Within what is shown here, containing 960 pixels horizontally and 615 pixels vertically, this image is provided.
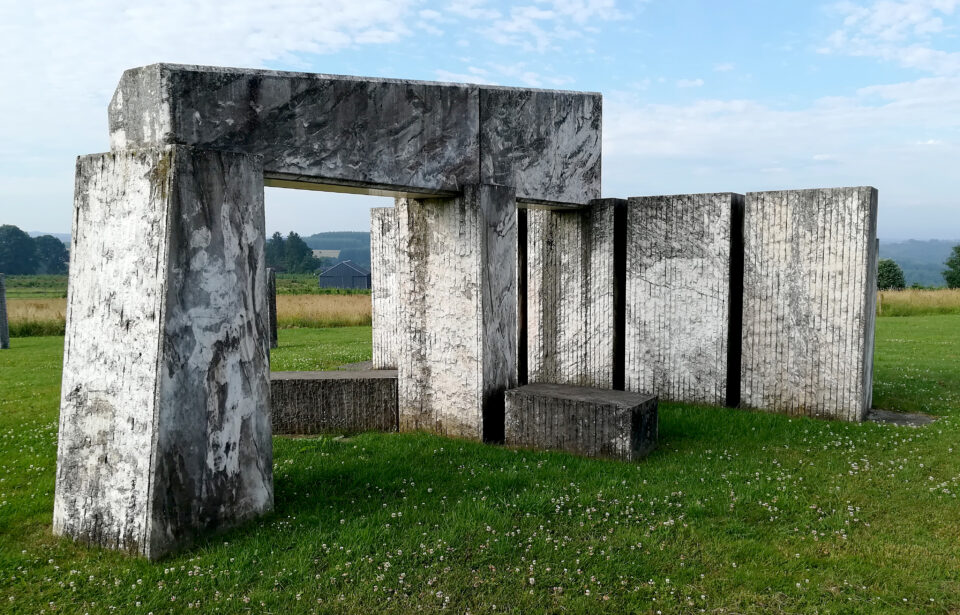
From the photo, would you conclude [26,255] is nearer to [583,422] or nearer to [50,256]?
[50,256]

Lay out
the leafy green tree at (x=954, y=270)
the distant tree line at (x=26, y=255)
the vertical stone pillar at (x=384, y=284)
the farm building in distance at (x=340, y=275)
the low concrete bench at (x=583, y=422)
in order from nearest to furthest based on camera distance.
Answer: the low concrete bench at (x=583, y=422) → the vertical stone pillar at (x=384, y=284) → the leafy green tree at (x=954, y=270) → the distant tree line at (x=26, y=255) → the farm building in distance at (x=340, y=275)

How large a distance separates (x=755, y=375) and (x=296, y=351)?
434 inches

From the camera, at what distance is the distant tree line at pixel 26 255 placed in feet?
294

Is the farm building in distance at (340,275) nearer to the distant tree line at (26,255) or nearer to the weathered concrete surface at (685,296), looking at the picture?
the distant tree line at (26,255)

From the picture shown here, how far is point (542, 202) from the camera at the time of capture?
30.5 feet

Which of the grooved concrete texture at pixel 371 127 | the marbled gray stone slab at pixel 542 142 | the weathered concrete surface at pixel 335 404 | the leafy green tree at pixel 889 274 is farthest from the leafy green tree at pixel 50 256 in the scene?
the grooved concrete texture at pixel 371 127

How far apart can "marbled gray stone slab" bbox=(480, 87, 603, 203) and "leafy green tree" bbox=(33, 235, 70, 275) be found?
324 ft

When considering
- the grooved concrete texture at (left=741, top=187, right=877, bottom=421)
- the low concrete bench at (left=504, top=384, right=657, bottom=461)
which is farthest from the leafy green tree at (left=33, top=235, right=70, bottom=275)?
the grooved concrete texture at (left=741, top=187, right=877, bottom=421)

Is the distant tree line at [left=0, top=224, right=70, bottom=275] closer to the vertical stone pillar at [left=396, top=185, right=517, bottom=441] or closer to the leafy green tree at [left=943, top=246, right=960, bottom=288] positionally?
the vertical stone pillar at [left=396, top=185, right=517, bottom=441]

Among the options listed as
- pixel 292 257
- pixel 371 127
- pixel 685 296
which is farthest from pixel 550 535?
pixel 292 257

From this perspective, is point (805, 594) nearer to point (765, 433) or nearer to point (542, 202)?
point (765, 433)

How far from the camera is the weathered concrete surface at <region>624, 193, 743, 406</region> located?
9.45 meters

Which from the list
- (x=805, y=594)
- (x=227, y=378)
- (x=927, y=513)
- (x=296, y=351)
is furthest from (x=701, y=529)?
(x=296, y=351)

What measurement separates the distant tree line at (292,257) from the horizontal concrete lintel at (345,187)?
4217 inches
